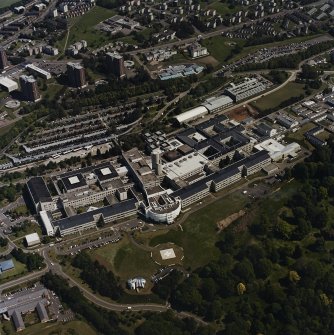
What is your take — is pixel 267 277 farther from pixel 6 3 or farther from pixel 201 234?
pixel 6 3

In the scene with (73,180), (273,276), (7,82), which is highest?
(7,82)

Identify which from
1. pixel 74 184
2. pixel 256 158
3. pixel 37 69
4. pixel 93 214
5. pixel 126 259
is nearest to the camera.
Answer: pixel 126 259

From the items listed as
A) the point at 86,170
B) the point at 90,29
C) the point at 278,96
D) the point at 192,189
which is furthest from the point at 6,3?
→ the point at 192,189

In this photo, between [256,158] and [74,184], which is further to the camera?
[256,158]

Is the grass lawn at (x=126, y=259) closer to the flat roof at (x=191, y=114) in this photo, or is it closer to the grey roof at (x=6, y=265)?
the grey roof at (x=6, y=265)

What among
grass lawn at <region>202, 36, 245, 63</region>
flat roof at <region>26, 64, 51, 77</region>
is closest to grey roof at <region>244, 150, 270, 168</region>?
grass lawn at <region>202, 36, 245, 63</region>

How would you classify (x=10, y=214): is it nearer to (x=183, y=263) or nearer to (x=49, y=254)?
(x=49, y=254)

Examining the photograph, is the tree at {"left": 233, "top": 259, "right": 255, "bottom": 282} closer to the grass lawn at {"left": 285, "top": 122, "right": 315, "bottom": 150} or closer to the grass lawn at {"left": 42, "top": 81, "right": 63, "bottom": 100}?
the grass lawn at {"left": 285, "top": 122, "right": 315, "bottom": 150}

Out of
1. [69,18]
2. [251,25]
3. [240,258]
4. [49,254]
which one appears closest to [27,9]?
[69,18]

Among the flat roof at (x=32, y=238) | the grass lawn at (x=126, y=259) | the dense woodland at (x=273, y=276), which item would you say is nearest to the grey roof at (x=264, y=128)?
the dense woodland at (x=273, y=276)
